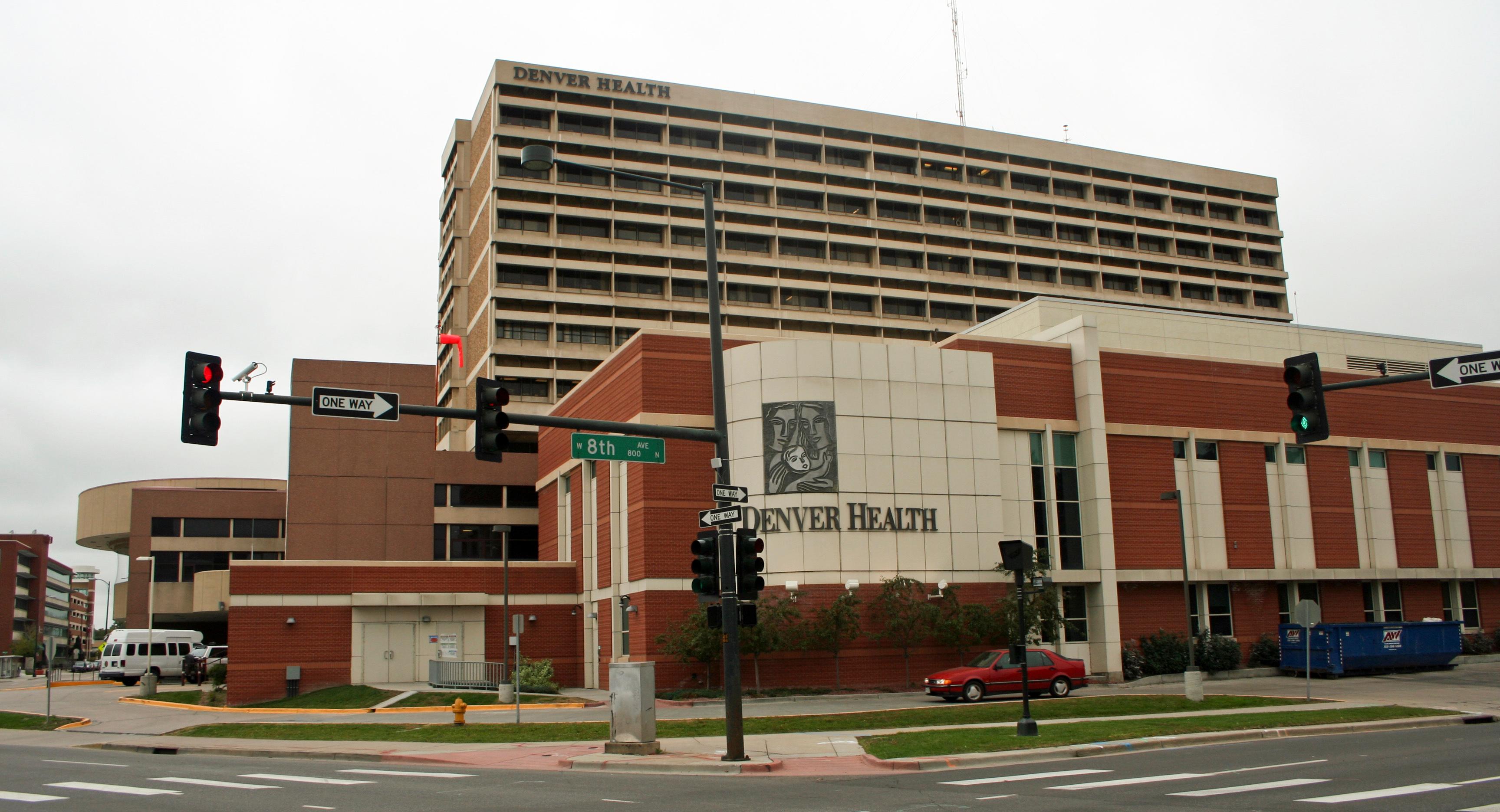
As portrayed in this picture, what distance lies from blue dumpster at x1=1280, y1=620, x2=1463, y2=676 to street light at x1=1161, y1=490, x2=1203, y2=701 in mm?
3576

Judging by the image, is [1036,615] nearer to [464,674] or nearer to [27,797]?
[464,674]

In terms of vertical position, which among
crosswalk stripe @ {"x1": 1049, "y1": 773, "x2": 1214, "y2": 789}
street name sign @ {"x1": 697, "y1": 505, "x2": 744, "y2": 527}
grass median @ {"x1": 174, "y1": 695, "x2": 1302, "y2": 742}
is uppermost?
street name sign @ {"x1": 697, "y1": 505, "x2": 744, "y2": 527}

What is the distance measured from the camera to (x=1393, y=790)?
14.4m

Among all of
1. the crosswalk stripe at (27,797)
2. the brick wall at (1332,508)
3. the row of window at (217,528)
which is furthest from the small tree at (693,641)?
the row of window at (217,528)

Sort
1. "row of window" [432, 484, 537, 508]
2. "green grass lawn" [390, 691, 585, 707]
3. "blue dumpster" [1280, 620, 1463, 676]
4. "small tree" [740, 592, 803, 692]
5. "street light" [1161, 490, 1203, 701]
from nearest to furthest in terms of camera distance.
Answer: "street light" [1161, 490, 1203, 701] → "small tree" [740, 592, 803, 692] → "green grass lawn" [390, 691, 585, 707] → "blue dumpster" [1280, 620, 1463, 676] → "row of window" [432, 484, 537, 508]

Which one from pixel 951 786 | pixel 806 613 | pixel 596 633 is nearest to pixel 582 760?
pixel 951 786

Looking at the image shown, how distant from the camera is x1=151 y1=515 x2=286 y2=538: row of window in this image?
76812mm

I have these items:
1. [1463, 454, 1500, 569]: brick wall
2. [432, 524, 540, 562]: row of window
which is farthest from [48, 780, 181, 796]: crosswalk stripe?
[1463, 454, 1500, 569]: brick wall

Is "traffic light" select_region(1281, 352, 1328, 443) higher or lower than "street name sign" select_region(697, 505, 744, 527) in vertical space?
higher

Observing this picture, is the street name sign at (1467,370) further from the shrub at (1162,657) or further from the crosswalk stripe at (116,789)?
the shrub at (1162,657)

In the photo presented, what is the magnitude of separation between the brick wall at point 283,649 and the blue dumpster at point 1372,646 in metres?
34.6

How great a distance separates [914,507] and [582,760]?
20738 millimetres

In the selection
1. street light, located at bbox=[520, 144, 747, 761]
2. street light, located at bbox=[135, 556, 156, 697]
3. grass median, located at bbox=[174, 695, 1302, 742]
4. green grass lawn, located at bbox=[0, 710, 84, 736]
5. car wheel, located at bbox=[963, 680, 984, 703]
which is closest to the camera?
street light, located at bbox=[520, 144, 747, 761]

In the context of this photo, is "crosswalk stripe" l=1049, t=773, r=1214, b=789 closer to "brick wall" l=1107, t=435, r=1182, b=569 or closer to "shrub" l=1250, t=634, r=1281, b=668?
"brick wall" l=1107, t=435, r=1182, b=569
